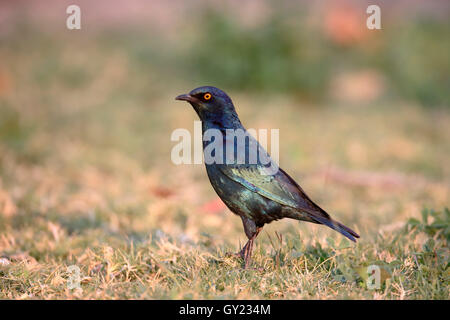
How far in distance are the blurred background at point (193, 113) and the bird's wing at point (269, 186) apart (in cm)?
69

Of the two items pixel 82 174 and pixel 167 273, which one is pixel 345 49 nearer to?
pixel 82 174

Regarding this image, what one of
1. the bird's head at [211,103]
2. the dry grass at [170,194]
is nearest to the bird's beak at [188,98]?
the bird's head at [211,103]

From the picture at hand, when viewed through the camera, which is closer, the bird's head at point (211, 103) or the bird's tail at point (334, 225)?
the bird's tail at point (334, 225)

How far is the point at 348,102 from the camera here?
28.7 ft

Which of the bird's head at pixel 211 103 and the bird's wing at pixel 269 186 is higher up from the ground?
the bird's head at pixel 211 103

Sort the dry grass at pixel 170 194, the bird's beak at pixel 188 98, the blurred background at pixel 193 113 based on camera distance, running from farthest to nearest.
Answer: the blurred background at pixel 193 113
the bird's beak at pixel 188 98
the dry grass at pixel 170 194

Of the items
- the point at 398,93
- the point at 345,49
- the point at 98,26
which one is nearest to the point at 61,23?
the point at 98,26

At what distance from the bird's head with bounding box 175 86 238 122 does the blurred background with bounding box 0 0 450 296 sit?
824mm

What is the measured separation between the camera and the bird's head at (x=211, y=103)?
131 inches

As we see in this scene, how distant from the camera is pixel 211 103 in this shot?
3.33 meters

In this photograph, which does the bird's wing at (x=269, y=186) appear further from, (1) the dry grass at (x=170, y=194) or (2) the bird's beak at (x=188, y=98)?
(2) the bird's beak at (x=188, y=98)

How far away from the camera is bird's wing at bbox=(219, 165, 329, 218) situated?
312 cm

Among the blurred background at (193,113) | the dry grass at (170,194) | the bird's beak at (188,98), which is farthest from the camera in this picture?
the blurred background at (193,113)

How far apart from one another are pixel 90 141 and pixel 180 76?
257 centimetres
